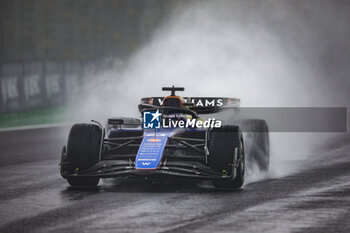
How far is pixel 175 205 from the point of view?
8.55 metres

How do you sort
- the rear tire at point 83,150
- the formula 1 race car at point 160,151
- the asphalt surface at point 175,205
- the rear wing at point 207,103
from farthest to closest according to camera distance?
the rear wing at point 207,103, the rear tire at point 83,150, the formula 1 race car at point 160,151, the asphalt surface at point 175,205

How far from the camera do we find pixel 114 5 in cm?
3034

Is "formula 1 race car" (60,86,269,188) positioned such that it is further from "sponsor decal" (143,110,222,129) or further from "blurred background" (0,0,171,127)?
"blurred background" (0,0,171,127)

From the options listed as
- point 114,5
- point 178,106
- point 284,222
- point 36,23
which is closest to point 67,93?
point 36,23

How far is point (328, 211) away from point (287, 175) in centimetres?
356

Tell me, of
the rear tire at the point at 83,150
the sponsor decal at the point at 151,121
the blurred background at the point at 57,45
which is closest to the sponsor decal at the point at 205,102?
the sponsor decal at the point at 151,121

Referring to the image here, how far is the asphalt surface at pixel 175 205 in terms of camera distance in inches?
288

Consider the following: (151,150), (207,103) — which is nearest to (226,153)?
(151,150)

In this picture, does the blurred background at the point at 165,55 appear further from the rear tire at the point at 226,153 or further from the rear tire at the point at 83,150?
the rear tire at the point at 226,153

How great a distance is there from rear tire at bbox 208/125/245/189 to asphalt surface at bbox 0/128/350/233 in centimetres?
21

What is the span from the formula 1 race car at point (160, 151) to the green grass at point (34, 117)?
11362mm

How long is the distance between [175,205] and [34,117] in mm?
15127

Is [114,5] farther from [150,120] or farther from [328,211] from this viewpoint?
[328,211]

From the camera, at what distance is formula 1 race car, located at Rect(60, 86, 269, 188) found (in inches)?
379
